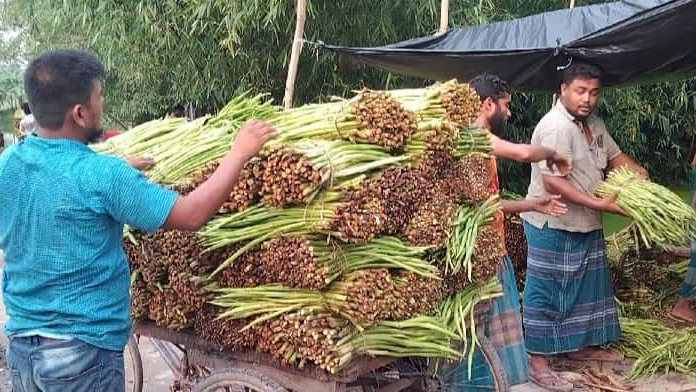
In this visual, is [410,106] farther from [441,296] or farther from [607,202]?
[607,202]

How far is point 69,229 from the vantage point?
1930 millimetres

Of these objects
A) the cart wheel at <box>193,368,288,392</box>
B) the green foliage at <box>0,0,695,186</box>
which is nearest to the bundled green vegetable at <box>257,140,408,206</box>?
the cart wheel at <box>193,368,288,392</box>

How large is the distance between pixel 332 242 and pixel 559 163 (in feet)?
5.75

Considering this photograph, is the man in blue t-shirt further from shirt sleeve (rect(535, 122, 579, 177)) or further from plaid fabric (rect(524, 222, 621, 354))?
plaid fabric (rect(524, 222, 621, 354))

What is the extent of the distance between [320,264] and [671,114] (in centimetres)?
893

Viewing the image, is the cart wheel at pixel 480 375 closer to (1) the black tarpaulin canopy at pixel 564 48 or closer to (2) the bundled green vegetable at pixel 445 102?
(2) the bundled green vegetable at pixel 445 102

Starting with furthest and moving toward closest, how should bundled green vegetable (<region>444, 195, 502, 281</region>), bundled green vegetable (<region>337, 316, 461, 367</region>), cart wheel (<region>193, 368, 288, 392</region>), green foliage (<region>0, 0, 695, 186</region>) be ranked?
green foliage (<region>0, 0, 695, 186</region>) → bundled green vegetable (<region>444, 195, 502, 281</region>) → cart wheel (<region>193, 368, 288, 392</region>) → bundled green vegetable (<region>337, 316, 461, 367</region>)

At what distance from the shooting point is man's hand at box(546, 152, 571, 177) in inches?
137

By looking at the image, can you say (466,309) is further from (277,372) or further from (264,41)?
(264,41)

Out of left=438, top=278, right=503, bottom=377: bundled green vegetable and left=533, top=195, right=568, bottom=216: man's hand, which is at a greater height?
left=533, top=195, right=568, bottom=216: man's hand

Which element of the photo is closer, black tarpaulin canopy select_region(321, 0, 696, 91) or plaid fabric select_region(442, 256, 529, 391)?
plaid fabric select_region(442, 256, 529, 391)

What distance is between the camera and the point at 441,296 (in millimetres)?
2592

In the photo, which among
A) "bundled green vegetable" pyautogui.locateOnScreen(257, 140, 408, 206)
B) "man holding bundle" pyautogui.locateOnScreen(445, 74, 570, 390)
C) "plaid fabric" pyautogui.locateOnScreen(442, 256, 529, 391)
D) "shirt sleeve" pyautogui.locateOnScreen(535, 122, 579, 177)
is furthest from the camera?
"shirt sleeve" pyautogui.locateOnScreen(535, 122, 579, 177)

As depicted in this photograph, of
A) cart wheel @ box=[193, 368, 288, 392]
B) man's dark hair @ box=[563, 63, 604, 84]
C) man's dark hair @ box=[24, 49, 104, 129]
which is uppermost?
man's dark hair @ box=[563, 63, 604, 84]
